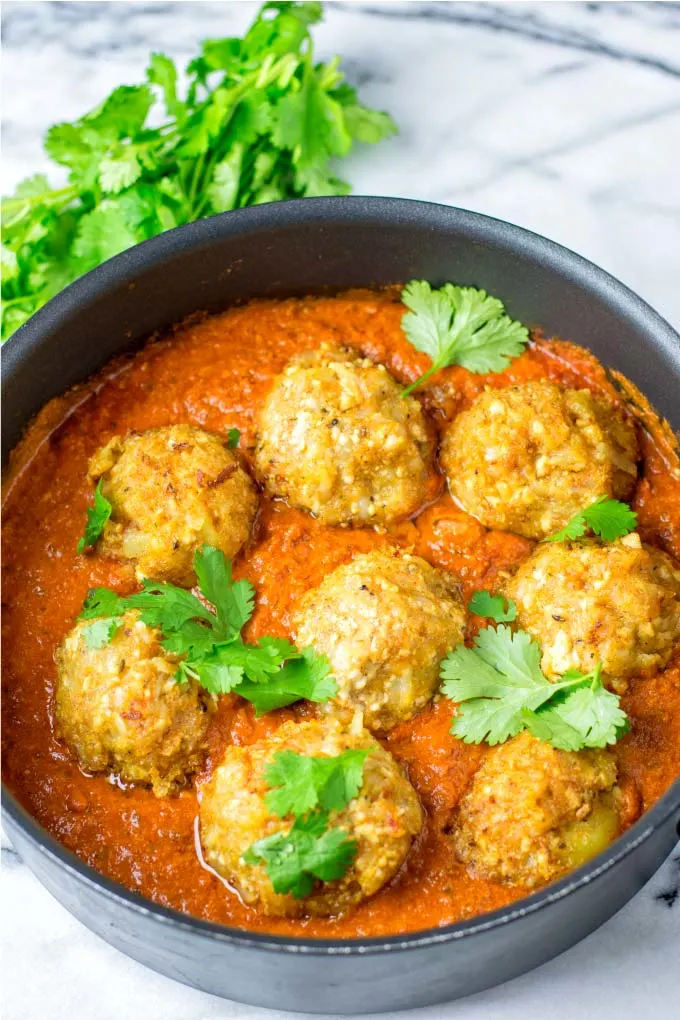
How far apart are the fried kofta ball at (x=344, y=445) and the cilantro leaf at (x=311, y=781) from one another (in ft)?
3.54

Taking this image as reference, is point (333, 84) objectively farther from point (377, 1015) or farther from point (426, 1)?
point (377, 1015)

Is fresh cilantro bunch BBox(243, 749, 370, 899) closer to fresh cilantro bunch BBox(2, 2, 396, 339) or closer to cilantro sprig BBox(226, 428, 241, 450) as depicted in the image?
cilantro sprig BBox(226, 428, 241, 450)

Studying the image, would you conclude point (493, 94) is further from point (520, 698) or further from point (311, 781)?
point (311, 781)

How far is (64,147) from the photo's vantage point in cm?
624

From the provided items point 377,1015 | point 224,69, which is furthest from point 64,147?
point 377,1015

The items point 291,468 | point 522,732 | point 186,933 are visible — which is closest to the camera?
point 186,933

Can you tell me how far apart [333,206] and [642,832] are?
8.78 ft

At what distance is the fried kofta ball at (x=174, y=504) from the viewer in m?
5.19

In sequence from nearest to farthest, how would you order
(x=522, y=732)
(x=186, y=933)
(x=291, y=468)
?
(x=186, y=933), (x=522, y=732), (x=291, y=468)

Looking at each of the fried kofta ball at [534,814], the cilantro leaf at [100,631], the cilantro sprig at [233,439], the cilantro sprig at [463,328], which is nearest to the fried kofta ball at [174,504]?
the cilantro sprig at [233,439]

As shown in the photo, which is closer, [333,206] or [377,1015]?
[377,1015]

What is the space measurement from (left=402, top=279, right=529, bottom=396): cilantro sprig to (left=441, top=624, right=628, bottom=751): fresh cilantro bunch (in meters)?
1.22

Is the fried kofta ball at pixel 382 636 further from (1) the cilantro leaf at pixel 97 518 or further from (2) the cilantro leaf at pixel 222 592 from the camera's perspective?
(1) the cilantro leaf at pixel 97 518

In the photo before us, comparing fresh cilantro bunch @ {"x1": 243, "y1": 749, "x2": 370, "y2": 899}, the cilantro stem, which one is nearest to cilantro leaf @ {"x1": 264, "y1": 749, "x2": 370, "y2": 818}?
fresh cilantro bunch @ {"x1": 243, "y1": 749, "x2": 370, "y2": 899}
